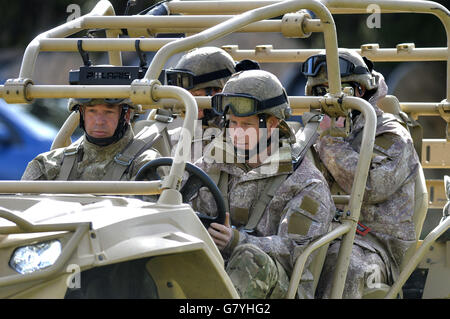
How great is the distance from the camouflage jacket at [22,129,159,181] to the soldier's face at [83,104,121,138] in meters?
0.08

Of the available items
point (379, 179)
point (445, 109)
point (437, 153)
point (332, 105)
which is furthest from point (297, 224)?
point (437, 153)

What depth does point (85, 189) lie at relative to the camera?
13.8 ft

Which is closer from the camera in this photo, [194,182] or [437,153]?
[194,182]

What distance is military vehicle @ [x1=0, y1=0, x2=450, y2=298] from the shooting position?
372 centimetres

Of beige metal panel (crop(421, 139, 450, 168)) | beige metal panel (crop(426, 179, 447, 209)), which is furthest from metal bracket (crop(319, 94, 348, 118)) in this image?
beige metal panel (crop(426, 179, 447, 209))

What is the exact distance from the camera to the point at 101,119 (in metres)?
5.75

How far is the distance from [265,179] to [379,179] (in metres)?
0.89

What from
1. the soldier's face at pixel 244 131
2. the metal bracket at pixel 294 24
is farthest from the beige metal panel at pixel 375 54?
the soldier's face at pixel 244 131

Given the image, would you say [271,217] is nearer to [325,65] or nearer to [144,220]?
[144,220]

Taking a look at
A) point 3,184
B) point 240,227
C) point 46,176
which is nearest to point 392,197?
point 240,227

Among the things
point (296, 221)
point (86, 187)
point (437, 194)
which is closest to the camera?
point (86, 187)

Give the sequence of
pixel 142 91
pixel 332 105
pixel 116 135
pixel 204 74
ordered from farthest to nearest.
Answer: pixel 204 74 → pixel 116 135 → pixel 332 105 → pixel 142 91

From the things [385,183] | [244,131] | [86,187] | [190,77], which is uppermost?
[86,187]

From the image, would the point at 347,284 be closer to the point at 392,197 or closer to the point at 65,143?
the point at 392,197
